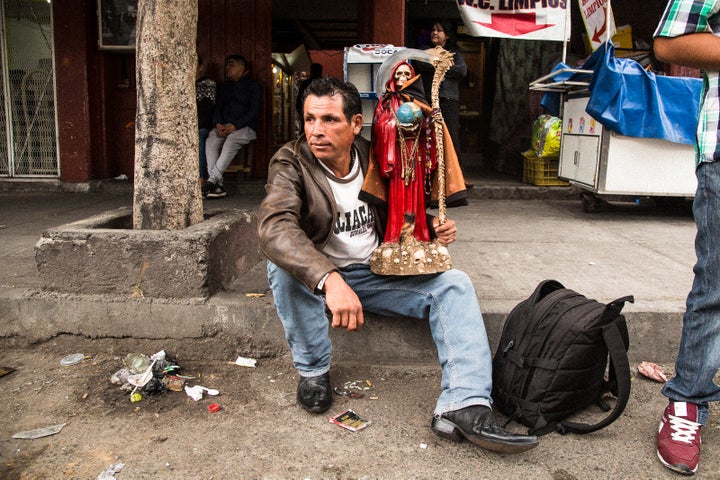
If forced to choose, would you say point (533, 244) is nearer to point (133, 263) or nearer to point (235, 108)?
point (133, 263)

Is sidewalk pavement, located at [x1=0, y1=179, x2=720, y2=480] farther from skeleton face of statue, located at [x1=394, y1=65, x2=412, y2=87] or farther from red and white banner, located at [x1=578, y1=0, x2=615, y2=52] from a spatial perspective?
red and white banner, located at [x1=578, y1=0, x2=615, y2=52]

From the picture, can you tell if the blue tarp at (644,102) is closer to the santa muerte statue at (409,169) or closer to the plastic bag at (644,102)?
the plastic bag at (644,102)

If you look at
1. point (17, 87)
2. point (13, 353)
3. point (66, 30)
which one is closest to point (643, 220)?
point (13, 353)

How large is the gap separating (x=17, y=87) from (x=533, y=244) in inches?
255

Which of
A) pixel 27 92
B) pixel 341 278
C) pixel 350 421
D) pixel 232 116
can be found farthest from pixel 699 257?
pixel 27 92

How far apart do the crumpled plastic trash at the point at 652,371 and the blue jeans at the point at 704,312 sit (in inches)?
25.0

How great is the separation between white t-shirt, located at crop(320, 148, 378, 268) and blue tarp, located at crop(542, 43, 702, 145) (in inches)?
139

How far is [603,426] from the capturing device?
94.2 inches

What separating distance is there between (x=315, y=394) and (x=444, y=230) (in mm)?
911

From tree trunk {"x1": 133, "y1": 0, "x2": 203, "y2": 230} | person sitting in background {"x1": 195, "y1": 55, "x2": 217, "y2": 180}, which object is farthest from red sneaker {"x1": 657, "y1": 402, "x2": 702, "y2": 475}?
person sitting in background {"x1": 195, "y1": 55, "x2": 217, "y2": 180}

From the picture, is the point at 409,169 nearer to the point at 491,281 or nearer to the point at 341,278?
the point at 341,278

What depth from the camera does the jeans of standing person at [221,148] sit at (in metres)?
6.89

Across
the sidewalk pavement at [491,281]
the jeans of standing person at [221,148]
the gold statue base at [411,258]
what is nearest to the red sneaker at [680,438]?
the sidewalk pavement at [491,281]

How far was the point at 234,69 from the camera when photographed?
23.4 feet
